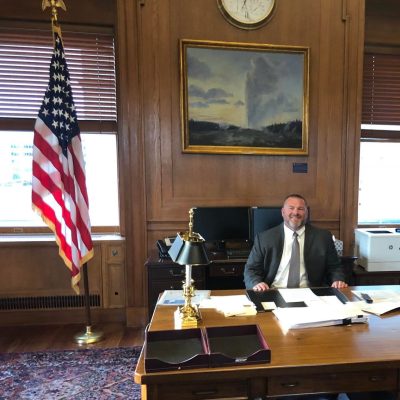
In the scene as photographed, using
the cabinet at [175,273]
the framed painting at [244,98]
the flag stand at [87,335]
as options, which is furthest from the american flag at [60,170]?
the framed painting at [244,98]

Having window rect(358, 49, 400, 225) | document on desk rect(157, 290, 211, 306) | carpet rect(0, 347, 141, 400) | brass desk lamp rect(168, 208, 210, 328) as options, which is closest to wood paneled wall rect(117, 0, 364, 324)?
window rect(358, 49, 400, 225)

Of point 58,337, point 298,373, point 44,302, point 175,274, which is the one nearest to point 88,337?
point 58,337

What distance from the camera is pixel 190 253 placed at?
131cm

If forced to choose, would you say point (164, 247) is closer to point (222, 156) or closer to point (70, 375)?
point (222, 156)

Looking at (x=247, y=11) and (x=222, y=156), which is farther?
(x=222, y=156)

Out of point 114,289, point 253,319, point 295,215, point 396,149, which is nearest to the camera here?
point 253,319

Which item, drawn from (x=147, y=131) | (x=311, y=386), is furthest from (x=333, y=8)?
(x=311, y=386)

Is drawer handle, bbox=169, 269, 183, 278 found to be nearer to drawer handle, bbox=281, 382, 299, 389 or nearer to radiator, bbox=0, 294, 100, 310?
radiator, bbox=0, 294, 100, 310

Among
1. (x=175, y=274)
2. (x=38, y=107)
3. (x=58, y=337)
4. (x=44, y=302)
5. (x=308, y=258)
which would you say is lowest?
(x=58, y=337)

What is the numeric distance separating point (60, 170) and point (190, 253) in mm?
1578

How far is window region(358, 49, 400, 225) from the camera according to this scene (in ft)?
11.1

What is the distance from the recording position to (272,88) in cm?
296

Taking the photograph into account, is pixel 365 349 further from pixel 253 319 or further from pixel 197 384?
pixel 197 384

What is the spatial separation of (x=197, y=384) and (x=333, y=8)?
126 inches
